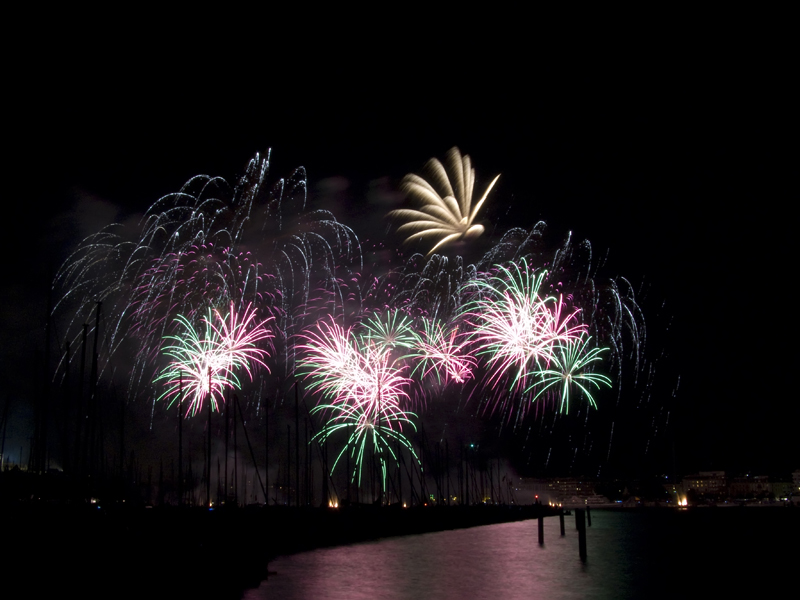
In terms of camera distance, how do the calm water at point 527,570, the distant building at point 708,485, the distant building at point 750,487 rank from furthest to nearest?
Result: the distant building at point 708,485
the distant building at point 750,487
the calm water at point 527,570

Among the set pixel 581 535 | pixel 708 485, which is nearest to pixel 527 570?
pixel 581 535

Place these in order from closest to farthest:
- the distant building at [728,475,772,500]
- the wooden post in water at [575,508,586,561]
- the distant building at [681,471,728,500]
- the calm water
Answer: the calm water
the wooden post in water at [575,508,586,561]
the distant building at [728,475,772,500]
the distant building at [681,471,728,500]

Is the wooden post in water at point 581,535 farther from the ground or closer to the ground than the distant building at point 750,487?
farther from the ground

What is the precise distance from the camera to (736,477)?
607 ft

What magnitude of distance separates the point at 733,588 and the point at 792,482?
165 m

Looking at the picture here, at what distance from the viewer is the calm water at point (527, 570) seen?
28.1m

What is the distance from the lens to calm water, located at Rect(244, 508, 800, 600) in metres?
28.1

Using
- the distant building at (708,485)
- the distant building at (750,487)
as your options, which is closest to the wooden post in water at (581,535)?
the distant building at (750,487)

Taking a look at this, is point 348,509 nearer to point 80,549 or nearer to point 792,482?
point 80,549

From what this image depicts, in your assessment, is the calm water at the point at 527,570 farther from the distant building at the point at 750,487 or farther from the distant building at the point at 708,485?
the distant building at the point at 708,485

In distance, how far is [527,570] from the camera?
36031 mm

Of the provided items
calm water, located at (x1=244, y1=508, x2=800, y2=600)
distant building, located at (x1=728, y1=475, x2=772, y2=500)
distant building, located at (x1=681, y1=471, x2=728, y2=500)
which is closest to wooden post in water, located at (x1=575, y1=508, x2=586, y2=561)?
calm water, located at (x1=244, y1=508, x2=800, y2=600)

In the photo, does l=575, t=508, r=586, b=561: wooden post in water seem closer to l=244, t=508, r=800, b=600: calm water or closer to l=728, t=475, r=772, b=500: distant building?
l=244, t=508, r=800, b=600: calm water

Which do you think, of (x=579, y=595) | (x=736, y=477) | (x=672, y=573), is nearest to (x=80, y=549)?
(x=579, y=595)
